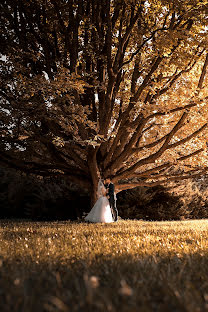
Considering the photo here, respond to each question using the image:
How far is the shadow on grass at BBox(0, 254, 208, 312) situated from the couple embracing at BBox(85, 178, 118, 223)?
27.3 feet

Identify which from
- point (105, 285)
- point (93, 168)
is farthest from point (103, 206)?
point (105, 285)

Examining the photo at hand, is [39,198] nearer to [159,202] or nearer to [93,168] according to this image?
[93,168]

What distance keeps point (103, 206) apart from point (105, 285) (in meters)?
9.76

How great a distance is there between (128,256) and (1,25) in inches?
472

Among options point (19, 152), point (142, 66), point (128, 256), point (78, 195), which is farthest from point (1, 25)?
point (128, 256)

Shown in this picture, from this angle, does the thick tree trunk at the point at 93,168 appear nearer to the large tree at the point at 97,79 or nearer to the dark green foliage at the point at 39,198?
the large tree at the point at 97,79

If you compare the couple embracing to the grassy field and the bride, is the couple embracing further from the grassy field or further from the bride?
the grassy field

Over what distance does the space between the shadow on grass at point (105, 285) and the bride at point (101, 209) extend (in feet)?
27.3

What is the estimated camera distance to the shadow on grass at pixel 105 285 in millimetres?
1869

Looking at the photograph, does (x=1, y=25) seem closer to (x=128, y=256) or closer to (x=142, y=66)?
(x=142, y=66)

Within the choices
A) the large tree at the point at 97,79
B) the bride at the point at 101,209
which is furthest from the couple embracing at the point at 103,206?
the large tree at the point at 97,79

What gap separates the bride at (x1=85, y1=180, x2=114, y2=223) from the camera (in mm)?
12062

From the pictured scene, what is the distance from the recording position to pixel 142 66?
36.2 ft

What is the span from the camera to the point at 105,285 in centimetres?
252
